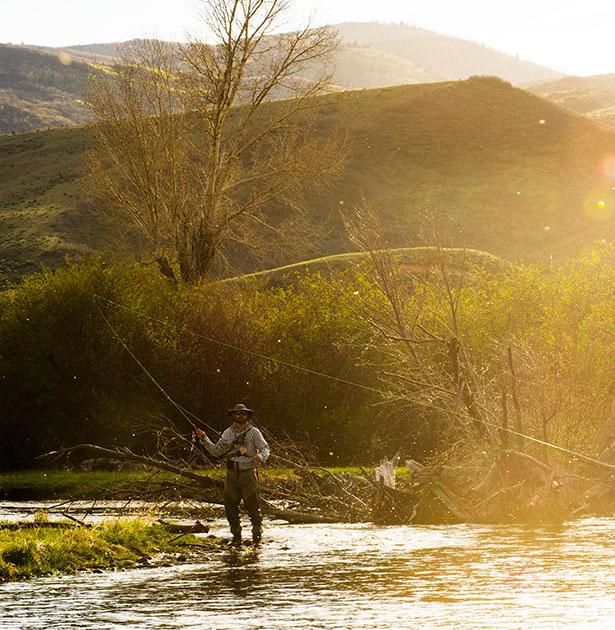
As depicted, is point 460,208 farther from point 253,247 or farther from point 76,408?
point 76,408

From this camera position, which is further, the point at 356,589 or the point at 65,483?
the point at 65,483

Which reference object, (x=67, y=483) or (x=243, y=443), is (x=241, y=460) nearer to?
(x=243, y=443)

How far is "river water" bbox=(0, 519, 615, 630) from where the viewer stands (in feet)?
39.0

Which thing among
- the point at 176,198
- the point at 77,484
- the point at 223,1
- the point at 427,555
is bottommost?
the point at 77,484

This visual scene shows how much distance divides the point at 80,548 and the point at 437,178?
105920 mm

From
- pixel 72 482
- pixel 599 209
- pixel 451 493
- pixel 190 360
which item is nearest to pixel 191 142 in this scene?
pixel 190 360

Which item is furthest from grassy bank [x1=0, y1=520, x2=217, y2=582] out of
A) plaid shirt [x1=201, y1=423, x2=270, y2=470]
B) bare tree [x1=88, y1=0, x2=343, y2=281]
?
bare tree [x1=88, y1=0, x2=343, y2=281]

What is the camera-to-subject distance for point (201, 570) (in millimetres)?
15867

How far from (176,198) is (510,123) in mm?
92355

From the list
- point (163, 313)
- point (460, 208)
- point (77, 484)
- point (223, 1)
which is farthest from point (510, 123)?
point (77, 484)

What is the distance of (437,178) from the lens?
394 feet

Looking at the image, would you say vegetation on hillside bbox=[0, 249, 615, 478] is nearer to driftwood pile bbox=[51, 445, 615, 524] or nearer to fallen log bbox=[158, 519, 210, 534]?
driftwood pile bbox=[51, 445, 615, 524]

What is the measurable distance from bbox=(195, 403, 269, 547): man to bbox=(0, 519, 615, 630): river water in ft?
2.02

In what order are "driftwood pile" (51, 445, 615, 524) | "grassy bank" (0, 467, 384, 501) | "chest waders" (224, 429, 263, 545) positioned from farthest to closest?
"grassy bank" (0, 467, 384, 501), "driftwood pile" (51, 445, 615, 524), "chest waders" (224, 429, 263, 545)
